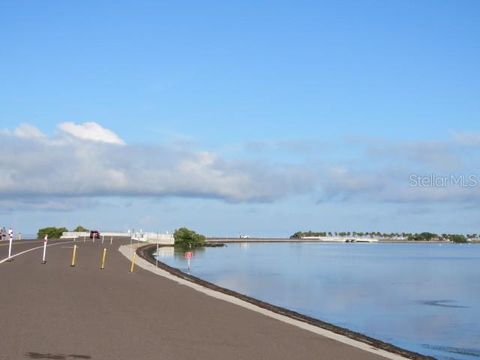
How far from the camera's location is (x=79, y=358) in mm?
11562

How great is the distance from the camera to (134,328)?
15.6 meters

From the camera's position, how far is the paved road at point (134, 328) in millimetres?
12681

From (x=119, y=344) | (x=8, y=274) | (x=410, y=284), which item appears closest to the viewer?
(x=119, y=344)

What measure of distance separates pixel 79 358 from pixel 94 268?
2453 cm

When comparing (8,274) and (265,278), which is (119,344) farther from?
(265,278)

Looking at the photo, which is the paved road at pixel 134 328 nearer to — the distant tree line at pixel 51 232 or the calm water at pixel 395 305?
the calm water at pixel 395 305

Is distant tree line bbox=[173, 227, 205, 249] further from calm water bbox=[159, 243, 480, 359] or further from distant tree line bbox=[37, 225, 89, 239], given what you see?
calm water bbox=[159, 243, 480, 359]

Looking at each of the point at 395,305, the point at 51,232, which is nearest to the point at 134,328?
the point at 395,305

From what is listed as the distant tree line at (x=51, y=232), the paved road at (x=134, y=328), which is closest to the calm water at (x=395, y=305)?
the paved road at (x=134, y=328)

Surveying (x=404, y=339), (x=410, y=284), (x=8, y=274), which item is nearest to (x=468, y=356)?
(x=404, y=339)

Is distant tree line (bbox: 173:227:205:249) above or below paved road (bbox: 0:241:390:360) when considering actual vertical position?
above

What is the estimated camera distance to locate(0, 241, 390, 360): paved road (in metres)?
12.7

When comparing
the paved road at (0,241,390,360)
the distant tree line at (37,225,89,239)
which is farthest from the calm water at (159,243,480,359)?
the distant tree line at (37,225,89,239)

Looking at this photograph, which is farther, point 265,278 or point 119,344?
point 265,278
